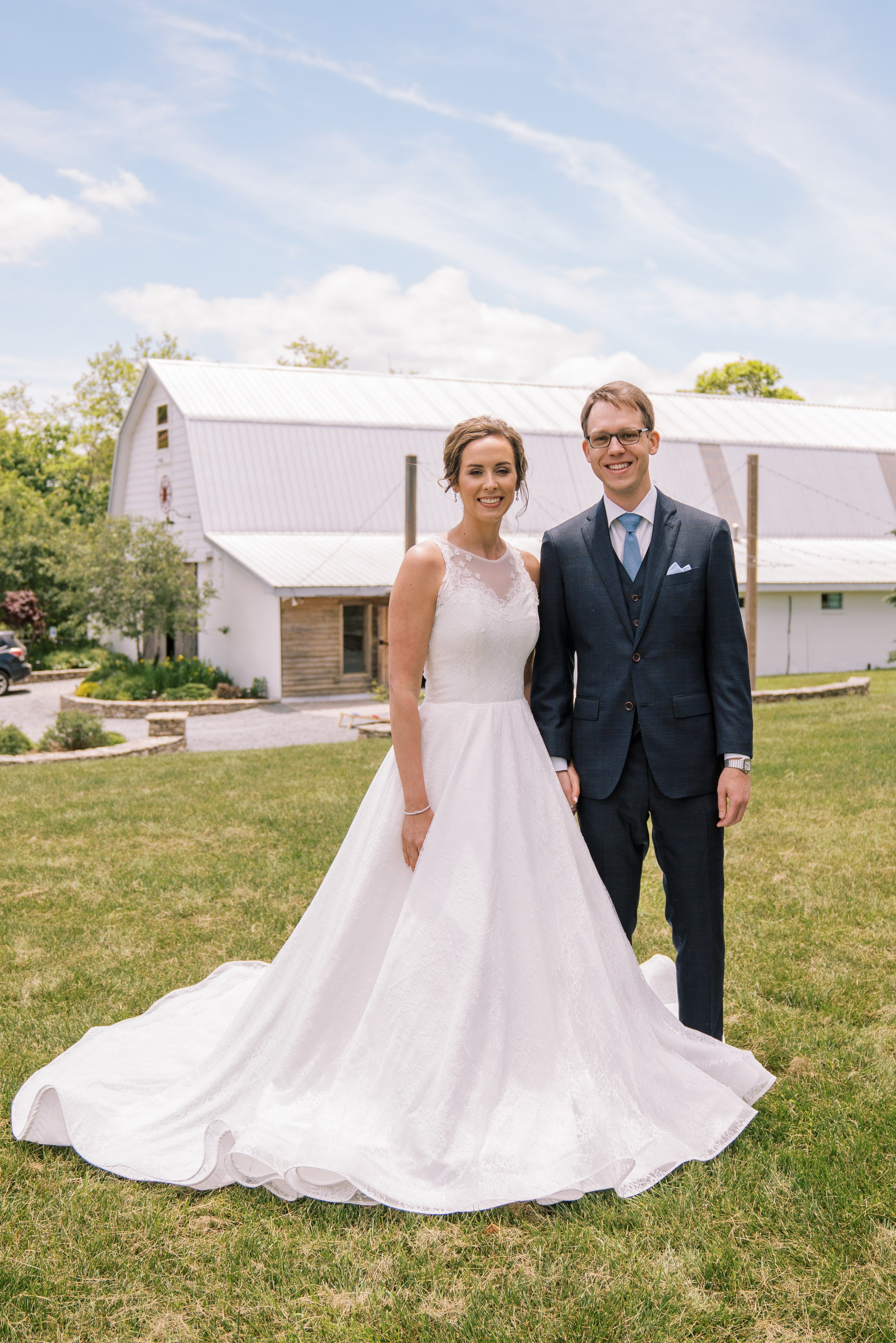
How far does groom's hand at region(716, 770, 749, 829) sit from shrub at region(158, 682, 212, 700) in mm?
18498

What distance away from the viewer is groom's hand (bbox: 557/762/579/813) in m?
3.78

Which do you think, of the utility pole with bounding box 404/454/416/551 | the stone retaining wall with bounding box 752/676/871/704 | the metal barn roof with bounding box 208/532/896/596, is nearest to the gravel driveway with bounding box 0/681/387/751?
the metal barn roof with bounding box 208/532/896/596

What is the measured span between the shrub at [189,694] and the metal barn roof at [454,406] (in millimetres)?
6310

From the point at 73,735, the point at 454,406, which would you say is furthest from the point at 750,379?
the point at 73,735

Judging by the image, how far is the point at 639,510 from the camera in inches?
146

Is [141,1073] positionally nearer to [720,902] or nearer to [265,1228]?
[265,1228]

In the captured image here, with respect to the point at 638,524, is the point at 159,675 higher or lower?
lower

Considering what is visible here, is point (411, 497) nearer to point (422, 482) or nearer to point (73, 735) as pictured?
point (73, 735)

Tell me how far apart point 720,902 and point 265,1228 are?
6.14 feet

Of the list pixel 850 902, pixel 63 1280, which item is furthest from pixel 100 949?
pixel 850 902

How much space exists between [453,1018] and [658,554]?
1.72 meters

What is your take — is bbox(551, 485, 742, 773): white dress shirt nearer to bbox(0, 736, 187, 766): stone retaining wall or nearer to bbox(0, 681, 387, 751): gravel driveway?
bbox(0, 681, 387, 751): gravel driveway

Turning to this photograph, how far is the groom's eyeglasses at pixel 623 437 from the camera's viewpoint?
3.52 metres

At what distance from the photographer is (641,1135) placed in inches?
130
